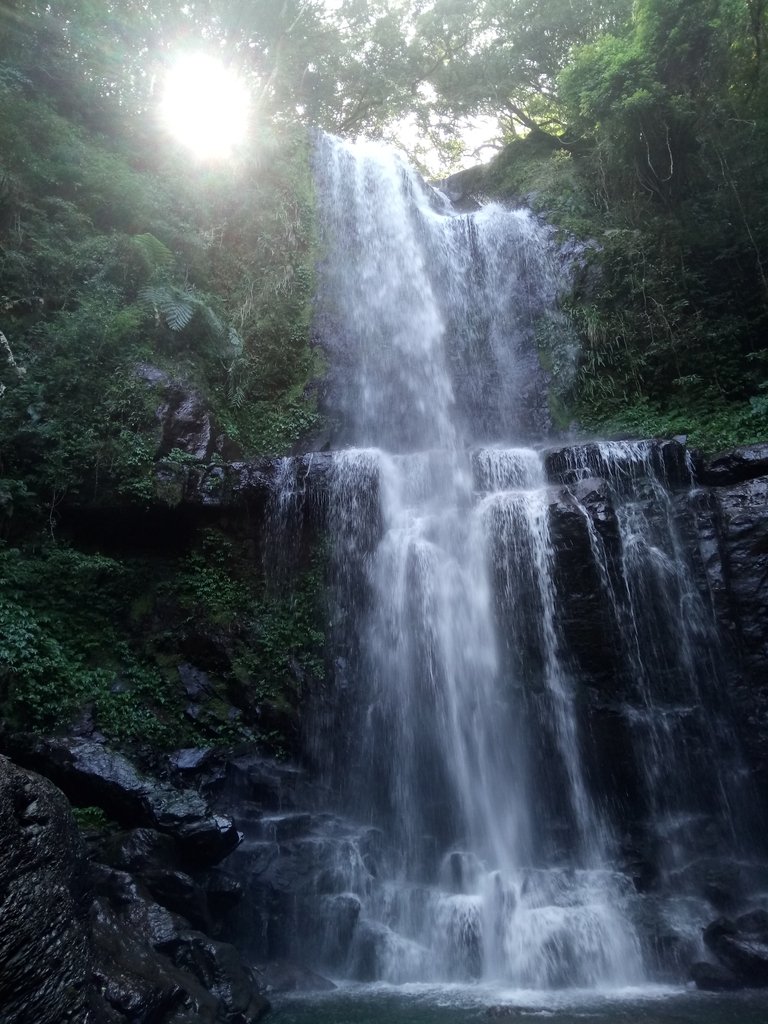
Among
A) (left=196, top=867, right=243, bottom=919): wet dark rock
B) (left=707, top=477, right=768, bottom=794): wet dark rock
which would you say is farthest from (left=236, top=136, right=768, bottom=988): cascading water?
(left=196, top=867, right=243, bottom=919): wet dark rock

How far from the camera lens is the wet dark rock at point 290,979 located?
6.54 metres

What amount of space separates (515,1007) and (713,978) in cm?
198

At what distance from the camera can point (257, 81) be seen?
20.2 metres

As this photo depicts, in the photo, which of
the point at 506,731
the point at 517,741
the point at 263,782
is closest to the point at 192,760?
the point at 263,782

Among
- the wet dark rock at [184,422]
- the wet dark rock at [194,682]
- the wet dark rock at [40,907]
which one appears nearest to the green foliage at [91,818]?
the wet dark rock at [40,907]

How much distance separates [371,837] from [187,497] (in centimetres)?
548

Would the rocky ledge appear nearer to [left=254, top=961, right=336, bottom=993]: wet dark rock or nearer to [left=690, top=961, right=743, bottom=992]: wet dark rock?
[left=254, top=961, right=336, bottom=993]: wet dark rock

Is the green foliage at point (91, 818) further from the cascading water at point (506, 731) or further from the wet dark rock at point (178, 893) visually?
the cascading water at point (506, 731)

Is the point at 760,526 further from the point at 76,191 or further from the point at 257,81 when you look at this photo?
the point at 257,81

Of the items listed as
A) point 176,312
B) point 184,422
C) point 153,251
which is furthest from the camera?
point 153,251

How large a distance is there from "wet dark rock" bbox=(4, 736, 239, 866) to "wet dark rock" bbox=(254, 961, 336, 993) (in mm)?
1207

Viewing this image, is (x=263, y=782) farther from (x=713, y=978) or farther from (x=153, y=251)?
(x=153, y=251)

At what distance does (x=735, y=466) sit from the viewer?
9.85 metres

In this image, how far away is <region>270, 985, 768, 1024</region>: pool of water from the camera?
5516 millimetres
